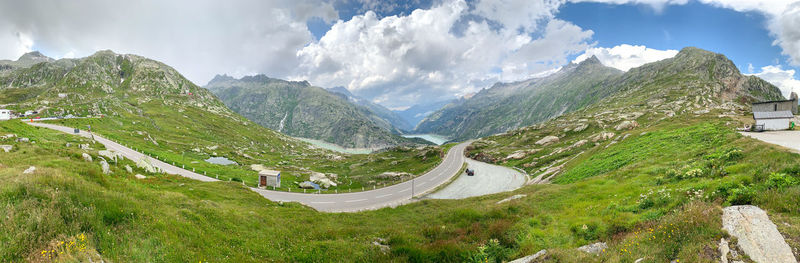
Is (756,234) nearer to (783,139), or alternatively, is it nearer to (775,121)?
(783,139)

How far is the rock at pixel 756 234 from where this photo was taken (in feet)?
24.8

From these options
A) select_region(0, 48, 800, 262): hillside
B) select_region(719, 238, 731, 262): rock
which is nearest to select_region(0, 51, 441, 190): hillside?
select_region(0, 48, 800, 262): hillside

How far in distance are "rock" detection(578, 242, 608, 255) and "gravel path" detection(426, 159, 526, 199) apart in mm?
38286

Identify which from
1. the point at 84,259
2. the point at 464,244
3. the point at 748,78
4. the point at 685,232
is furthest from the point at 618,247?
the point at 748,78

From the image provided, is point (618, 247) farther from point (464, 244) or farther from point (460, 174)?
point (460, 174)

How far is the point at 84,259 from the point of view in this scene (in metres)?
7.24

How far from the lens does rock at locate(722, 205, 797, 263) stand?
7562 mm

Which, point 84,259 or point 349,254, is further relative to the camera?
point 349,254

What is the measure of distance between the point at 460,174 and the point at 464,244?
186 feet

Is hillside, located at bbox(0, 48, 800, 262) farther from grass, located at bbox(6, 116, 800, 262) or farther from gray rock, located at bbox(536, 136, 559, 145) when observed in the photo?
gray rock, located at bbox(536, 136, 559, 145)

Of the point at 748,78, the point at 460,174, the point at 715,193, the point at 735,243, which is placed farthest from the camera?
the point at 748,78

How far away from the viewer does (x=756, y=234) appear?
828 cm

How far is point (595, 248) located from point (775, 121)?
46.1m

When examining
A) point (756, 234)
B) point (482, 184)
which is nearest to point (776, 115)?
point (482, 184)
